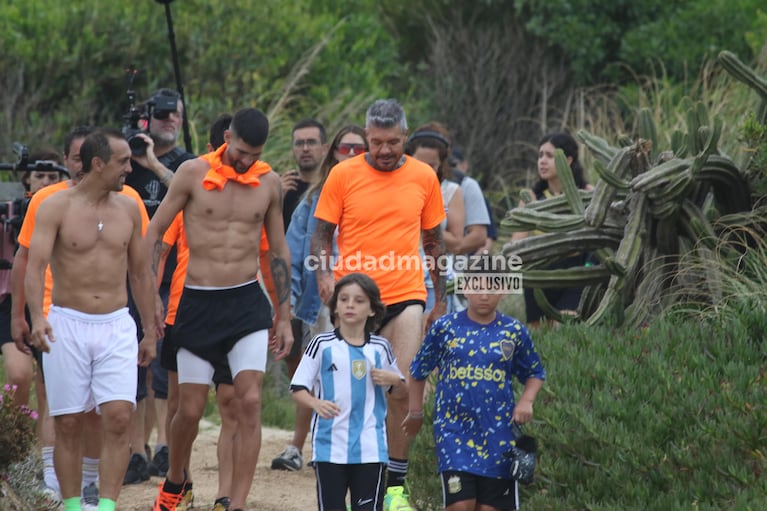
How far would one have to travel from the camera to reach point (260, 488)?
27.1 feet

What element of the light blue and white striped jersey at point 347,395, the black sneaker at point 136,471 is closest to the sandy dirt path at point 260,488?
the black sneaker at point 136,471

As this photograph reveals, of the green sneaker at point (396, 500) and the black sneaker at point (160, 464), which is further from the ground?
the black sneaker at point (160, 464)

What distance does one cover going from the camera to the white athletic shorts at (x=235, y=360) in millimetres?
7125

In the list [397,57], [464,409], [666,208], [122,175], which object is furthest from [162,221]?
[397,57]

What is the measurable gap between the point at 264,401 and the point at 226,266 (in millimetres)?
4157

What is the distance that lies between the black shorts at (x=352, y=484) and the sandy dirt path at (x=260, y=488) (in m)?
1.44

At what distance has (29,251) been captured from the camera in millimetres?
6797

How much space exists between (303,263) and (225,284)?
194cm

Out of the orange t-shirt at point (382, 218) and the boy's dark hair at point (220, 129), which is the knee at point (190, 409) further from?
the boy's dark hair at point (220, 129)

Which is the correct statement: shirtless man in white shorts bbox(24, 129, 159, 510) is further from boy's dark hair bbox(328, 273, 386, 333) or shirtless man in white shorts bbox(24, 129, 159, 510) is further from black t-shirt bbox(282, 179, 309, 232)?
black t-shirt bbox(282, 179, 309, 232)

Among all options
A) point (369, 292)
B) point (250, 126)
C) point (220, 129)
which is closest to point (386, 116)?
point (250, 126)

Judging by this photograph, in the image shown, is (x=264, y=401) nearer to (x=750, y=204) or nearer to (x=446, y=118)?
(x=750, y=204)

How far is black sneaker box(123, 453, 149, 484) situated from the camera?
851cm

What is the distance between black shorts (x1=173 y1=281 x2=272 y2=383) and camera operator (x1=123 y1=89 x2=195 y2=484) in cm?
143
